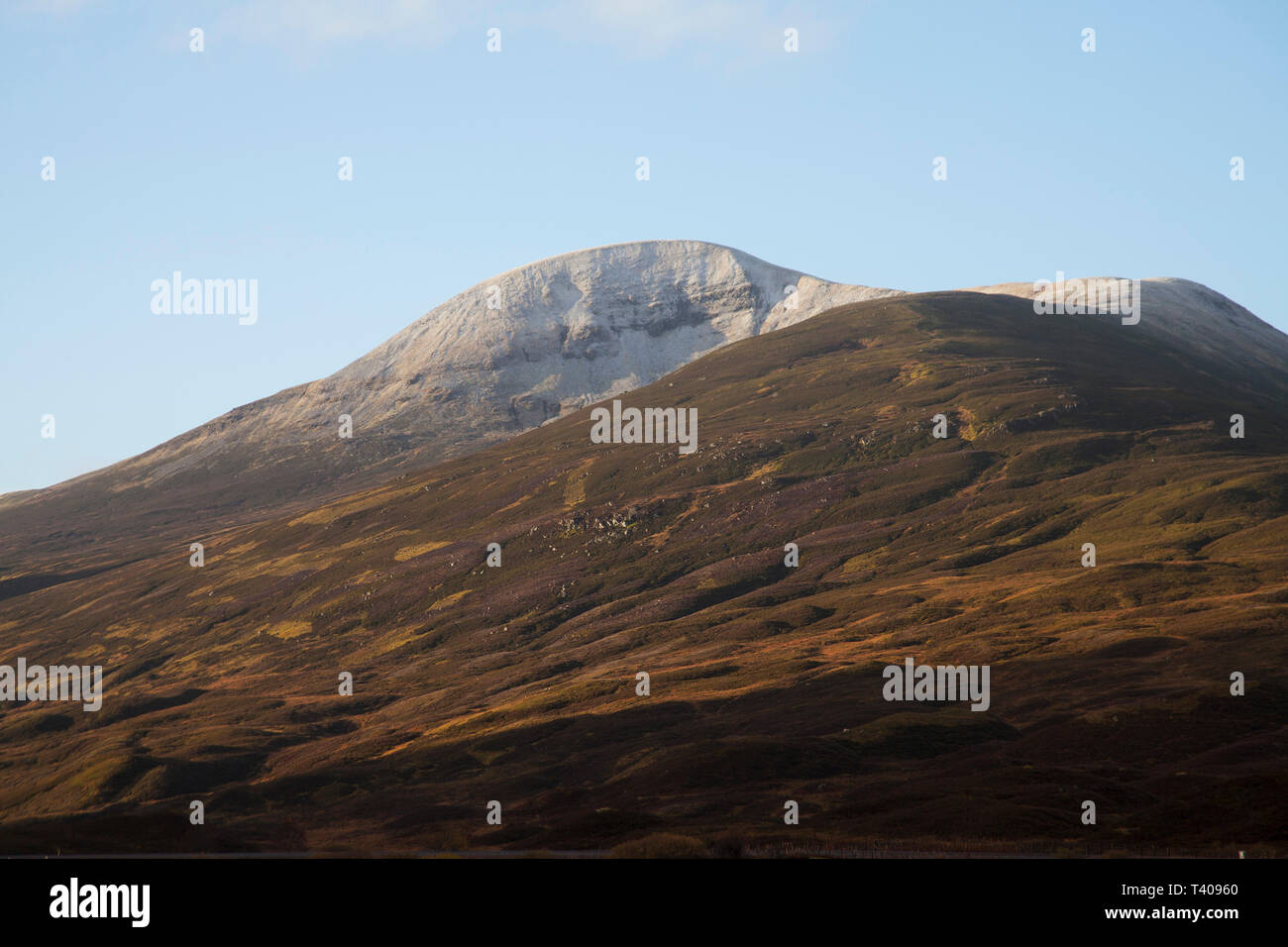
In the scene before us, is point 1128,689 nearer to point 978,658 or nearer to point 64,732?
point 978,658

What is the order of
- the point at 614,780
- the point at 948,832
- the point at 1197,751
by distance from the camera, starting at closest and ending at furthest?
the point at 948,832 → the point at 1197,751 → the point at 614,780

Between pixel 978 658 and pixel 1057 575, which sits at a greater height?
pixel 1057 575

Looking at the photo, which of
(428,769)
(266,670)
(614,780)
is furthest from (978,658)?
(266,670)

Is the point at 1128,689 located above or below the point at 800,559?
below

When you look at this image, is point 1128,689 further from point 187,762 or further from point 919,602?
point 187,762
